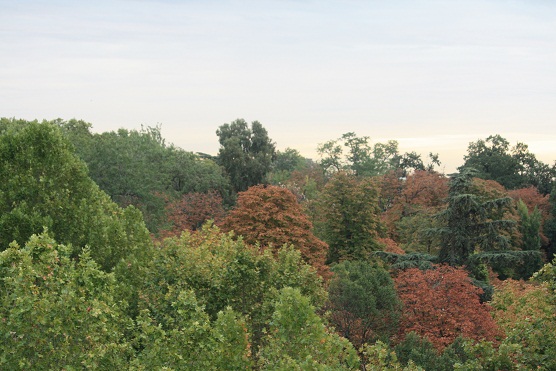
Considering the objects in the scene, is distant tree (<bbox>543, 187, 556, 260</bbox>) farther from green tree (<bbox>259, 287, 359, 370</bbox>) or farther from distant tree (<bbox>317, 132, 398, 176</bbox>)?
green tree (<bbox>259, 287, 359, 370</bbox>)

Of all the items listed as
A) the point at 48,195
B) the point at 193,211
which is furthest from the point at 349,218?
the point at 48,195

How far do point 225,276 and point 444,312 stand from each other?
14213mm

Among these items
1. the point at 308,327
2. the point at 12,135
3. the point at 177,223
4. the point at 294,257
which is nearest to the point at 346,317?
the point at 294,257

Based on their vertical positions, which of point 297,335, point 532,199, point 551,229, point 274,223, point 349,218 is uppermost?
point 532,199

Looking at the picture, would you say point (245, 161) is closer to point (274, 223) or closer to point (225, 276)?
point (274, 223)

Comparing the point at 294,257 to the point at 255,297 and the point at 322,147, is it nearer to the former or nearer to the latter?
the point at 255,297

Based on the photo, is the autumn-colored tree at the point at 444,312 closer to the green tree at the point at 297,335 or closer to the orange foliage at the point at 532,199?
the green tree at the point at 297,335

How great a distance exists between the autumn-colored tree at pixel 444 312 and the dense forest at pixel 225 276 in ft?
0.26

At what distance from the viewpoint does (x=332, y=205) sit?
44.0 m

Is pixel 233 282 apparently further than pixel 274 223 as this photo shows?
No

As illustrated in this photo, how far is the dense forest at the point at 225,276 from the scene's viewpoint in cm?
1348

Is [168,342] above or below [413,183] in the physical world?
below

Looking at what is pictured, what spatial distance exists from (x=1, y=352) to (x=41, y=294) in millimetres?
1394

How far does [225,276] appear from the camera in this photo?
18812 millimetres
